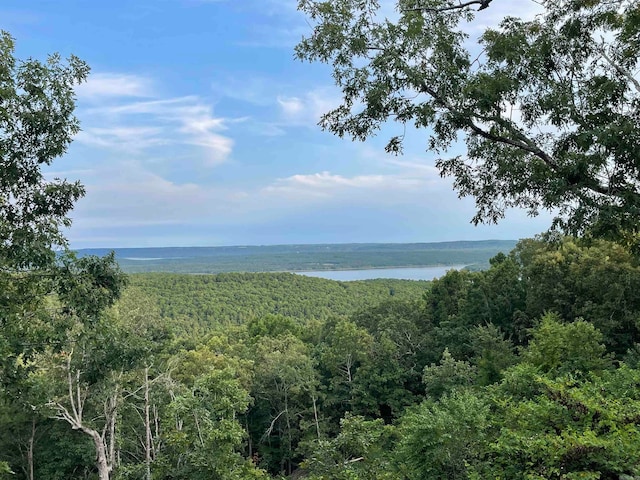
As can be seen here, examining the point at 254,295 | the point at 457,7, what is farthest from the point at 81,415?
the point at 254,295

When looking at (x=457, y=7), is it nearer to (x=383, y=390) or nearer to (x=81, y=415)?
(x=81, y=415)

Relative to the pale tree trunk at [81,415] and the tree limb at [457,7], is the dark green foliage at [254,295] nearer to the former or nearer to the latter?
the pale tree trunk at [81,415]

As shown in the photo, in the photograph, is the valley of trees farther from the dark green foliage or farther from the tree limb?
the dark green foliage

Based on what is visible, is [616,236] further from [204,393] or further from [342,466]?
[204,393]

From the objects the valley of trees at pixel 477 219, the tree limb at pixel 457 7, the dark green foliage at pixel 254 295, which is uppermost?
the tree limb at pixel 457 7

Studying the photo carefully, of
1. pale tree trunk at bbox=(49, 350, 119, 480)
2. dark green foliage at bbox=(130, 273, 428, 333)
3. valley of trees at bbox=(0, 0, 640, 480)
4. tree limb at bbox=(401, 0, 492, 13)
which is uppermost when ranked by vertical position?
tree limb at bbox=(401, 0, 492, 13)

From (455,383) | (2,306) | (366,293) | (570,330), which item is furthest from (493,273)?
(366,293)

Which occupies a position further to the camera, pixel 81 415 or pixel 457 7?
pixel 81 415

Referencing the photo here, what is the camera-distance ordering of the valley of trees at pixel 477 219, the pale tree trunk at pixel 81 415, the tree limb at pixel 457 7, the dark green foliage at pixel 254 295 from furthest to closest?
the dark green foliage at pixel 254 295, the pale tree trunk at pixel 81 415, the tree limb at pixel 457 7, the valley of trees at pixel 477 219

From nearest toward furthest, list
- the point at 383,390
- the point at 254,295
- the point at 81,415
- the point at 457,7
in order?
1. the point at 457,7
2. the point at 81,415
3. the point at 383,390
4. the point at 254,295

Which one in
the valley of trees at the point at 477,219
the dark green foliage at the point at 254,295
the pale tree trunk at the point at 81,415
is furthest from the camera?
the dark green foliage at the point at 254,295

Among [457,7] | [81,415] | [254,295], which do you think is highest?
[457,7]

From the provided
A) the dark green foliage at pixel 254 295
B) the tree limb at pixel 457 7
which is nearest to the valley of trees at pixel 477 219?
the tree limb at pixel 457 7

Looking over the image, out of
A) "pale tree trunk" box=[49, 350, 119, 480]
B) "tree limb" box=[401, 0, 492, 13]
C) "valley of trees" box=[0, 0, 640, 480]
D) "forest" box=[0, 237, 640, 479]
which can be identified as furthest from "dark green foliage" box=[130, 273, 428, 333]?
"tree limb" box=[401, 0, 492, 13]
